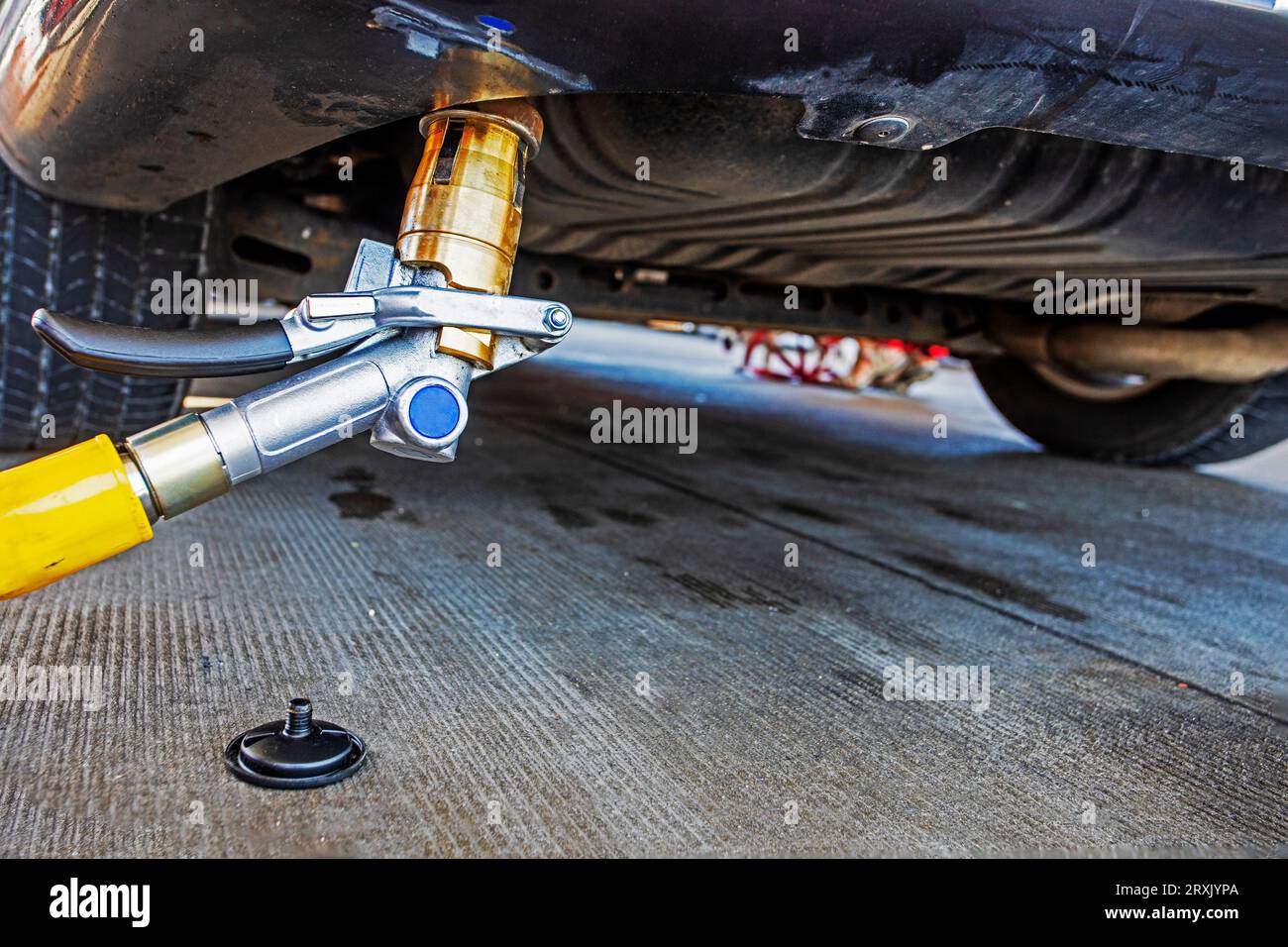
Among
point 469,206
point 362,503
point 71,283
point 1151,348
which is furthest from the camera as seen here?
point 1151,348

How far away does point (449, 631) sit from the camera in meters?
1.06

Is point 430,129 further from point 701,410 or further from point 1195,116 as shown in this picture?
point 701,410

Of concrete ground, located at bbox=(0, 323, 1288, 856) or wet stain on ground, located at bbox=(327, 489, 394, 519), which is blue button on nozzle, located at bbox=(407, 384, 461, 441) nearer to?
concrete ground, located at bbox=(0, 323, 1288, 856)

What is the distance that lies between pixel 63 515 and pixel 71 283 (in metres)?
0.87

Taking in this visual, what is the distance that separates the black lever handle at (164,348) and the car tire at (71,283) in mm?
658

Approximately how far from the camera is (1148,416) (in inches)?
104

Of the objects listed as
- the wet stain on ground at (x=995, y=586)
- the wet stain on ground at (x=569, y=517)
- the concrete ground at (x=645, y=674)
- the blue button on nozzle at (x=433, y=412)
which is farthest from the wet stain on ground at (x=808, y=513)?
the blue button on nozzle at (x=433, y=412)

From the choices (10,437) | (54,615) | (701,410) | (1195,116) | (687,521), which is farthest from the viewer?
(701,410)

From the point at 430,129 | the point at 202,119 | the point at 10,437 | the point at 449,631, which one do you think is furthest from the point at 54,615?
the point at 10,437

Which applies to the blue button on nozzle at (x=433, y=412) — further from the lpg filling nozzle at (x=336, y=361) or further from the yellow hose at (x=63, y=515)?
the yellow hose at (x=63, y=515)

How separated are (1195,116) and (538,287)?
4.35 ft

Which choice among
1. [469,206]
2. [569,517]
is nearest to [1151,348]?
[569,517]

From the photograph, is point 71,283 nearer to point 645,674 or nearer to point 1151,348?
point 645,674

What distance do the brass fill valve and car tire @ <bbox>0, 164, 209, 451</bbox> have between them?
704mm
